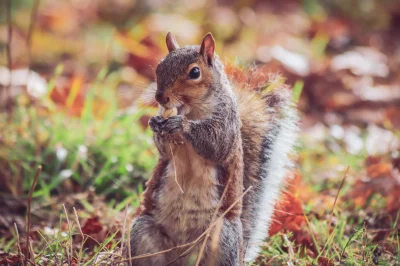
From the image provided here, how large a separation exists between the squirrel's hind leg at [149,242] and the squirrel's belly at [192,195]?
0.06m

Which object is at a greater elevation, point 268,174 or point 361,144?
point 268,174

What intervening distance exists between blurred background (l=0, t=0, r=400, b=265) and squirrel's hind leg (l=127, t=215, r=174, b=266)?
1.46 feet

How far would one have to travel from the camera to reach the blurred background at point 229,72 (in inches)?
117

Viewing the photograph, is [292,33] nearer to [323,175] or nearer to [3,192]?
[323,175]

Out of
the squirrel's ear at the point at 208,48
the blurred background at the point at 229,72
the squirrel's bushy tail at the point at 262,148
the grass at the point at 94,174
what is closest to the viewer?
the squirrel's ear at the point at 208,48

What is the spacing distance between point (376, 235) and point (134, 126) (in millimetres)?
1499

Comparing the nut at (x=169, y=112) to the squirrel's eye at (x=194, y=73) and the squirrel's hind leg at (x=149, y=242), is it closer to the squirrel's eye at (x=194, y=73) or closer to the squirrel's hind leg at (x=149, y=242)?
the squirrel's eye at (x=194, y=73)

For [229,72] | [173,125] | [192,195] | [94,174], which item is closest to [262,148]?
[229,72]

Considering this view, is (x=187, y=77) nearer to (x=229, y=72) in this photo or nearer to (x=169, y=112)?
(x=169, y=112)

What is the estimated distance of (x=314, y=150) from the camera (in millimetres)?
4117

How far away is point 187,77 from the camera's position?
2141mm

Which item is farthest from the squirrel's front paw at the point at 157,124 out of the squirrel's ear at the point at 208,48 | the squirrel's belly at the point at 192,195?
the squirrel's ear at the point at 208,48

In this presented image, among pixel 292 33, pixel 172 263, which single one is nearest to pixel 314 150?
pixel 172 263

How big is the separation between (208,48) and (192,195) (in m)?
0.47
